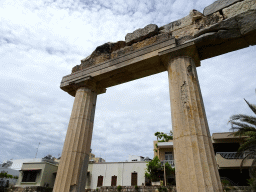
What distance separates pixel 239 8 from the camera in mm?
5371

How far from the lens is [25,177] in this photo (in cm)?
2888

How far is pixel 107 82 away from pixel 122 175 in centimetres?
2222

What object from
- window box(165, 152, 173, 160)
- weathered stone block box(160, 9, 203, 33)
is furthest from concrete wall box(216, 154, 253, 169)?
weathered stone block box(160, 9, 203, 33)

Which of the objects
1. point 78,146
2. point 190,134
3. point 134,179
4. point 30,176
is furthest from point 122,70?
point 30,176

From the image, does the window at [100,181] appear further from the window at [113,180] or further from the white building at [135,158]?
the white building at [135,158]

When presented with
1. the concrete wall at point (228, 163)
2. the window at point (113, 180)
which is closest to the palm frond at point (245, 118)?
the concrete wall at point (228, 163)

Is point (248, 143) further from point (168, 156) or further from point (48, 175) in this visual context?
point (48, 175)

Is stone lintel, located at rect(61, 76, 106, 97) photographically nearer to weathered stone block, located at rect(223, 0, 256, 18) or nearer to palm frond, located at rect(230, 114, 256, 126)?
weathered stone block, located at rect(223, 0, 256, 18)

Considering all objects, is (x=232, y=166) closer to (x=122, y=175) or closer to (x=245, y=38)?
(x=122, y=175)

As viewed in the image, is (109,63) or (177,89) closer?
(177,89)

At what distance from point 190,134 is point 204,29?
3227 mm

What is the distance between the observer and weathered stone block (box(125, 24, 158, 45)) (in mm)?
6868

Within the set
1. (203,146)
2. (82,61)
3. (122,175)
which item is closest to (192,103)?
(203,146)

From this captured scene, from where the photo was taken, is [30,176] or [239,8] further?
[30,176]
